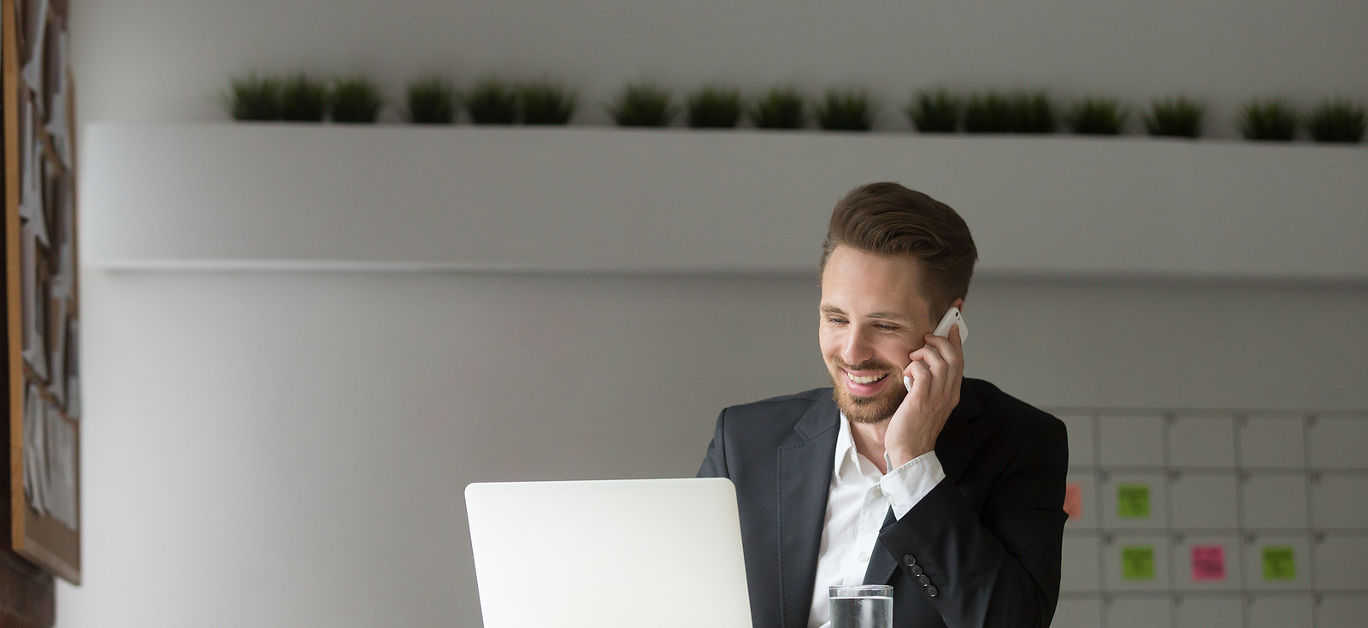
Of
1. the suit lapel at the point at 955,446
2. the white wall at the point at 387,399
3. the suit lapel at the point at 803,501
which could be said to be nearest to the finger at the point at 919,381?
the suit lapel at the point at 955,446

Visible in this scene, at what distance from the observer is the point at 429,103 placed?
3586 mm

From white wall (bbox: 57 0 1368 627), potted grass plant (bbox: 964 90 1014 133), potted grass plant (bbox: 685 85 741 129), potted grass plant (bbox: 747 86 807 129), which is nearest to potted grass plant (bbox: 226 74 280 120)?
white wall (bbox: 57 0 1368 627)

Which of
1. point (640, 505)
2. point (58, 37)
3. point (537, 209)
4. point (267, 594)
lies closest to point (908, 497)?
point (640, 505)

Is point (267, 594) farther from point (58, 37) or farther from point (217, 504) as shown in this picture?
point (58, 37)

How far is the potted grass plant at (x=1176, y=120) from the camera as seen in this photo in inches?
149

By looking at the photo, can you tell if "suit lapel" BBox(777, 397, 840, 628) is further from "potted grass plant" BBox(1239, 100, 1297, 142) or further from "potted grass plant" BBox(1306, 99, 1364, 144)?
"potted grass plant" BBox(1306, 99, 1364, 144)

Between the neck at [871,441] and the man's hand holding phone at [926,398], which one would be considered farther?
the neck at [871,441]

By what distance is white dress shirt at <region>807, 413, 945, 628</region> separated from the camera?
1.79 meters

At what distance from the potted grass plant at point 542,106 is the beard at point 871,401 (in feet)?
5.98

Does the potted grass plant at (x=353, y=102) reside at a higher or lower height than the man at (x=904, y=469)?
higher

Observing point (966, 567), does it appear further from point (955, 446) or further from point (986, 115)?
point (986, 115)

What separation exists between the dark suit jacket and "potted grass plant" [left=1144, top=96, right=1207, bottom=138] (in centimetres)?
192

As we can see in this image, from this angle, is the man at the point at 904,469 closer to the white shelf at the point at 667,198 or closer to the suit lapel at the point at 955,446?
the suit lapel at the point at 955,446

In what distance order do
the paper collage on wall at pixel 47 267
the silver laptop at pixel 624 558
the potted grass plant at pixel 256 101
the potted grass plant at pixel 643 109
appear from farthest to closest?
the potted grass plant at pixel 643 109
the potted grass plant at pixel 256 101
the paper collage on wall at pixel 47 267
the silver laptop at pixel 624 558
